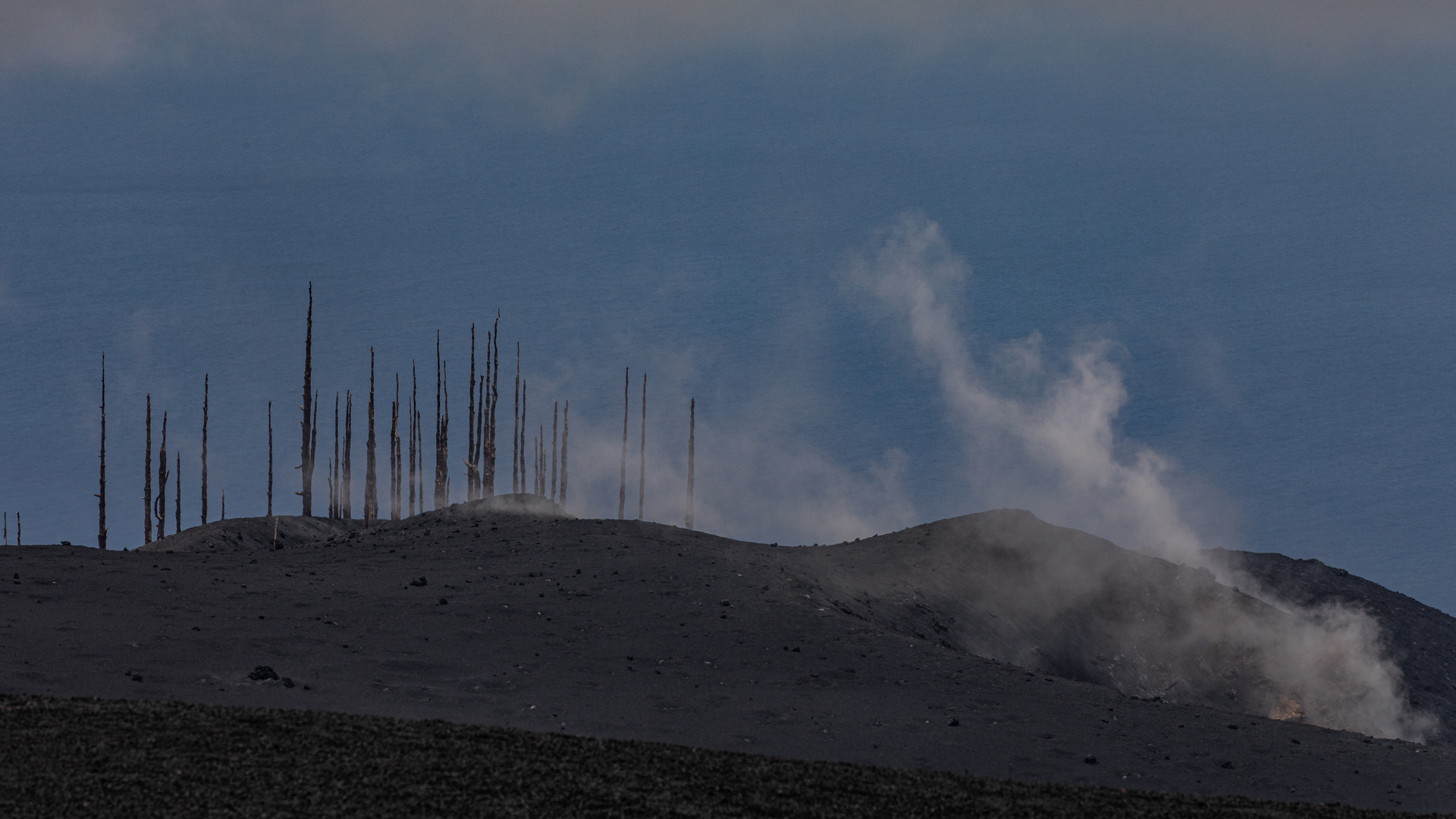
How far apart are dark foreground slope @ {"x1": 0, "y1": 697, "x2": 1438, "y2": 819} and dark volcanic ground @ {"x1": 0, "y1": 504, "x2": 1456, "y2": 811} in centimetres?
230

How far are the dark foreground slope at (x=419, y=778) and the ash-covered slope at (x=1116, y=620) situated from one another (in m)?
13.8

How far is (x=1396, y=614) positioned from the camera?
3666 cm

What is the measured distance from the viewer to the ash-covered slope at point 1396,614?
32.5 meters

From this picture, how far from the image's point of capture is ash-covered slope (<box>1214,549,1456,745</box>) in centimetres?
3254

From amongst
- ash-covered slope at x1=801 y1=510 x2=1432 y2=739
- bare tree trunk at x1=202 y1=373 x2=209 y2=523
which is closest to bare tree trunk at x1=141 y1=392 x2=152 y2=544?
bare tree trunk at x1=202 y1=373 x2=209 y2=523

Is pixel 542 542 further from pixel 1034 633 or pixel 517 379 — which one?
pixel 517 379

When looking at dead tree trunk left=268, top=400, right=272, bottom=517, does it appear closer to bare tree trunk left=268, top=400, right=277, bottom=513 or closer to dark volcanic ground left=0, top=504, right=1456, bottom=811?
bare tree trunk left=268, top=400, right=277, bottom=513

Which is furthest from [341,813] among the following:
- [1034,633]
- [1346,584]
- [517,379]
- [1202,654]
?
[517,379]

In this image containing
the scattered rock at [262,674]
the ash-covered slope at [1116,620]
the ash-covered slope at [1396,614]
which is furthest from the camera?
A: the ash-covered slope at [1396,614]

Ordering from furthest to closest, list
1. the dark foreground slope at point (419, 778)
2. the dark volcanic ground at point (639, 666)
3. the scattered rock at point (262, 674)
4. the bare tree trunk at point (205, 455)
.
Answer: the bare tree trunk at point (205, 455) → the scattered rock at point (262, 674) → the dark volcanic ground at point (639, 666) → the dark foreground slope at point (419, 778)

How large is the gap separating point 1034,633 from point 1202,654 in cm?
561

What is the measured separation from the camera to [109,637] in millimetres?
18797

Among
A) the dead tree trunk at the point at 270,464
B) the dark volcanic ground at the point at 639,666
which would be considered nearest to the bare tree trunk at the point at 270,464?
the dead tree trunk at the point at 270,464

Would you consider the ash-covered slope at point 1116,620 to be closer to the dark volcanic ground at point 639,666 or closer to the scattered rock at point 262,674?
the dark volcanic ground at point 639,666
